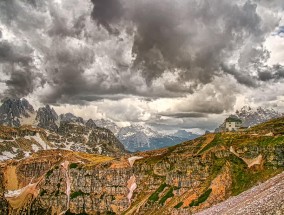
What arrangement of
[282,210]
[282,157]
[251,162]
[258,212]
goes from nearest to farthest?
1. [282,210]
2. [258,212]
3. [282,157]
4. [251,162]

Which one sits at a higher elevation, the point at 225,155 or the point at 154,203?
the point at 225,155

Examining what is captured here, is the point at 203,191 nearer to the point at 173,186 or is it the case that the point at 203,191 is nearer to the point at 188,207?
the point at 188,207

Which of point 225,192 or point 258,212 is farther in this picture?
point 225,192

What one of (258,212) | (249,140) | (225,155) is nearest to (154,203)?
(225,155)

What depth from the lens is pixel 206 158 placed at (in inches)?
7648

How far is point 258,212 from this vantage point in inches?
2060

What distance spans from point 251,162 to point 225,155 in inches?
671

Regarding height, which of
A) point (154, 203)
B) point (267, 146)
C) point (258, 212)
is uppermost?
point (267, 146)

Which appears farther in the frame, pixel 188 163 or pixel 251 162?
pixel 188 163

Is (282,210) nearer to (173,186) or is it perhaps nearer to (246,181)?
(246,181)

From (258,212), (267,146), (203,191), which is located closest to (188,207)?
(203,191)

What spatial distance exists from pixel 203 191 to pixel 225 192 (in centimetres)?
1130

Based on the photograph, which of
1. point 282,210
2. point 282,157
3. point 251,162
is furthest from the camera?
point 251,162

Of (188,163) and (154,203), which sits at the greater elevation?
(188,163)
